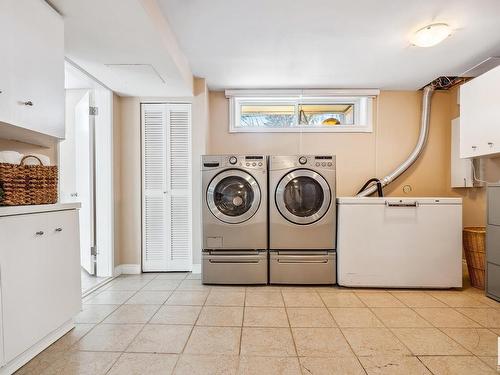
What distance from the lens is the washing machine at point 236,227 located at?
2.77 meters

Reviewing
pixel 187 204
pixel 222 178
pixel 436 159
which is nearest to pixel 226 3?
pixel 222 178

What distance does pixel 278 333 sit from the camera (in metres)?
1.81

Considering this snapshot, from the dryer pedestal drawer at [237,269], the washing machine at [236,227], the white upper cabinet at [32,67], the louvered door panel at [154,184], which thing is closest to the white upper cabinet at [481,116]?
the washing machine at [236,227]

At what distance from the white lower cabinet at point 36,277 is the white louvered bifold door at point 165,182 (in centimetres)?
136

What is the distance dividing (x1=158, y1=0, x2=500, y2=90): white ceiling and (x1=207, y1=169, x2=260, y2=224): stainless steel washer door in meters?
1.12

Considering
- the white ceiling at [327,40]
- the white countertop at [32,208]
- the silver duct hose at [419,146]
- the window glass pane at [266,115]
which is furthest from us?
the window glass pane at [266,115]

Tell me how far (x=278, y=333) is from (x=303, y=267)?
100cm

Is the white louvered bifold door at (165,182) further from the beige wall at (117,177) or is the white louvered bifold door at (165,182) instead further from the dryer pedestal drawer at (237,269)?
the dryer pedestal drawer at (237,269)

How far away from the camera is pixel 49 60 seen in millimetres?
1624

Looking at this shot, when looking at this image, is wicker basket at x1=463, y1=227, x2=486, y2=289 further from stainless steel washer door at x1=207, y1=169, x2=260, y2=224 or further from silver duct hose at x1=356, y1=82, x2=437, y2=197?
stainless steel washer door at x1=207, y1=169, x2=260, y2=224

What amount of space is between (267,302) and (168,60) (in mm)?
2146

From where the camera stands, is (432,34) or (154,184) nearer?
(432,34)

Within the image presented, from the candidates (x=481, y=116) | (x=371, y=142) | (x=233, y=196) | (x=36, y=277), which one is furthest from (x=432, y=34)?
(x=36, y=277)

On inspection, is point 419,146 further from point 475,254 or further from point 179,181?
point 179,181
